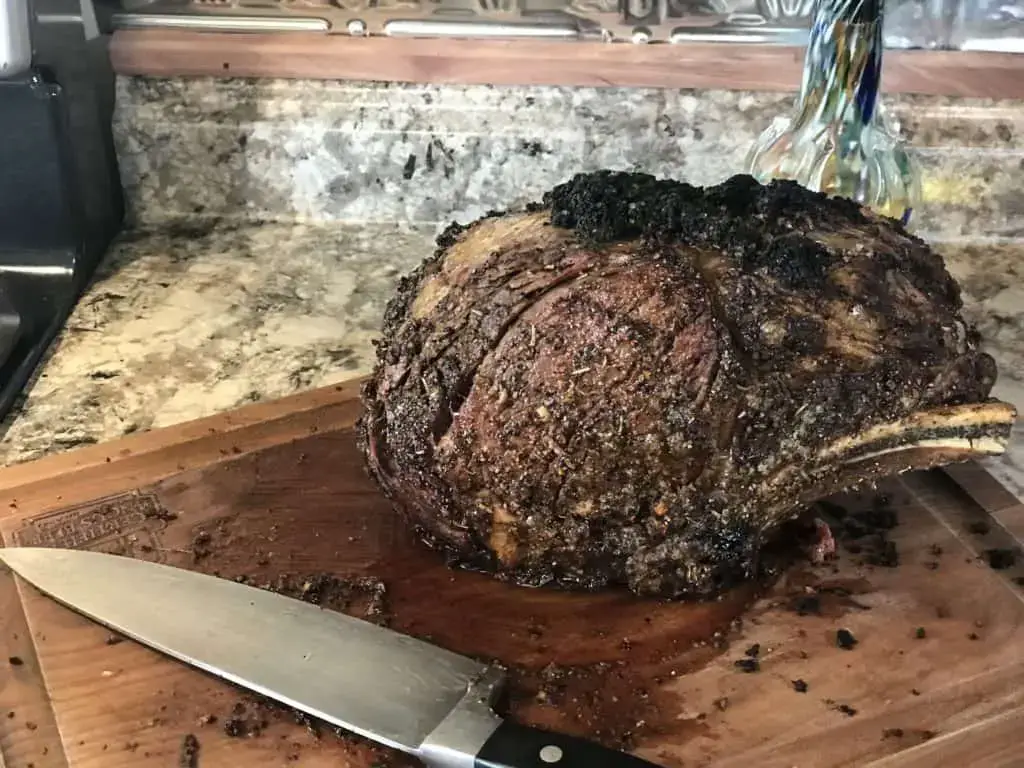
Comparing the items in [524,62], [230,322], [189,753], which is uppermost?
[524,62]

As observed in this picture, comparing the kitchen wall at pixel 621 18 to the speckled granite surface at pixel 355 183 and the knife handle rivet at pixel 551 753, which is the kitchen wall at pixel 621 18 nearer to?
the speckled granite surface at pixel 355 183

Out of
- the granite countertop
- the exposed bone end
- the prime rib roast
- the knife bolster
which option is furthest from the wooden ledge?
the knife bolster

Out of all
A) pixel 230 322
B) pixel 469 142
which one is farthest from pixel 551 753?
pixel 469 142

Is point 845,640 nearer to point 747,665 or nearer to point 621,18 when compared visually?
point 747,665

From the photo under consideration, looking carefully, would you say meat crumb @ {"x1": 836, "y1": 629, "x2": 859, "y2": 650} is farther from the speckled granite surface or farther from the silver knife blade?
the speckled granite surface

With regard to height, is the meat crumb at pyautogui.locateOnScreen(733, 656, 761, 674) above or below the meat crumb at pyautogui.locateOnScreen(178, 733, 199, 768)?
above
